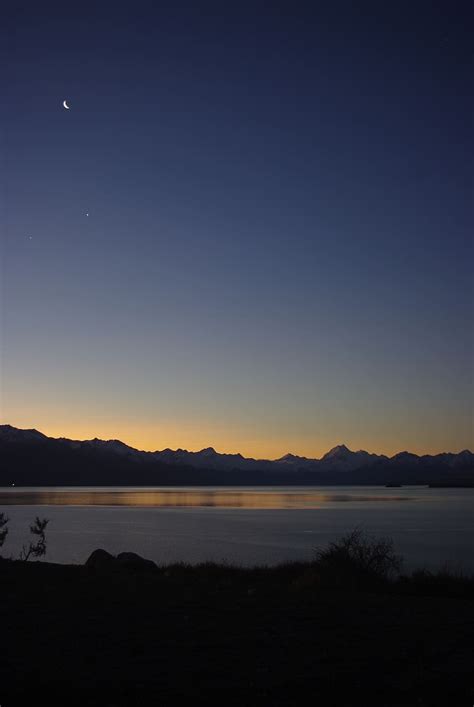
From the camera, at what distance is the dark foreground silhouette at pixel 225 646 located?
25.0 ft

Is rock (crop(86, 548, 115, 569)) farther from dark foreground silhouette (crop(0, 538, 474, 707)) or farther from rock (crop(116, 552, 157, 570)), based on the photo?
dark foreground silhouette (crop(0, 538, 474, 707))

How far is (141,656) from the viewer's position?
920 centimetres

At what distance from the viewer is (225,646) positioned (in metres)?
9.80

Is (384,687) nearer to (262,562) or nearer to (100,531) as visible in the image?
(262,562)

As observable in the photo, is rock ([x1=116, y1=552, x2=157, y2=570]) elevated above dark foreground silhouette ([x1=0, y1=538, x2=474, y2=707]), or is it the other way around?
dark foreground silhouette ([x1=0, y1=538, x2=474, y2=707])

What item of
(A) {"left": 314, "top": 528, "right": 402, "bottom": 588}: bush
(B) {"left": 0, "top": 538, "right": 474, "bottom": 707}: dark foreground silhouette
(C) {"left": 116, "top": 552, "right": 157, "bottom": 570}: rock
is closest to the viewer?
(B) {"left": 0, "top": 538, "right": 474, "bottom": 707}: dark foreground silhouette

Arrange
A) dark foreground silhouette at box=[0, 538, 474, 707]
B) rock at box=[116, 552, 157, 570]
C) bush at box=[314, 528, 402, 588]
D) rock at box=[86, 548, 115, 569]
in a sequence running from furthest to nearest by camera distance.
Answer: rock at box=[86, 548, 115, 569]
rock at box=[116, 552, 157, 570]
bush at box=[314, 528, 402, 588]
dark foreground silhouette at box=[0, 538, 474, 707]

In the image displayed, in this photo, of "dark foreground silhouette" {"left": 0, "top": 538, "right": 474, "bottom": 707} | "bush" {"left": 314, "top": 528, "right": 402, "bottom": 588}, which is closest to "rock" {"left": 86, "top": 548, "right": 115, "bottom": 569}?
"bush" {"left": 314, "top": 528, "right": 402, "bottom": 588}

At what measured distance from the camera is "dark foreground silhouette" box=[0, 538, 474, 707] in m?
7.61

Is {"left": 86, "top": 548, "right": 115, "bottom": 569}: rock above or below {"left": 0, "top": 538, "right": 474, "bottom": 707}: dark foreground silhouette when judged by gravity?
below

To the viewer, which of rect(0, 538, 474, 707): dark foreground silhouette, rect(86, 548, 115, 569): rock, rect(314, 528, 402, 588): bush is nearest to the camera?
rect(0, 538, 474, 707): dark foreground silhouette

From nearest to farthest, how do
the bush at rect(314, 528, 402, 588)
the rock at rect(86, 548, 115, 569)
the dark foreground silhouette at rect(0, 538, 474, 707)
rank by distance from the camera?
the dark foreground silhouette at rect(0, 538, 474, 707)
the bush at rect(314, 528, 402, 588)
the rock at rect(86, 548, 115, 569)

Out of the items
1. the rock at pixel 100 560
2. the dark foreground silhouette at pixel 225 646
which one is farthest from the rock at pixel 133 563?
the dark foreground silhouette at pixel 225 646

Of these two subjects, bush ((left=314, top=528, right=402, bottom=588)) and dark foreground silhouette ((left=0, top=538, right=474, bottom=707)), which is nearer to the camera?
dark foreground silhouette ((left=0, top=538, right=474, bottom=707))
